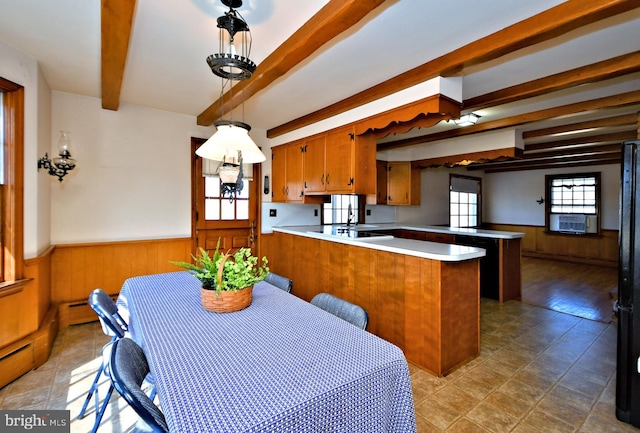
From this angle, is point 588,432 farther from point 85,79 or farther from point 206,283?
point 85,79

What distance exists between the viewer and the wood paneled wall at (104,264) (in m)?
3.26

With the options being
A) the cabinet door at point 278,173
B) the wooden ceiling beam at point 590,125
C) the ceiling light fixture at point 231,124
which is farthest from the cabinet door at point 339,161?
the wooden ceiling beam at point 590,125

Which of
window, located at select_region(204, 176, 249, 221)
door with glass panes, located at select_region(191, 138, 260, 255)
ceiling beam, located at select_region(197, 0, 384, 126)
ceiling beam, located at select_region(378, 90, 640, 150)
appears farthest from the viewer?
window, located at select_region(204, 176, 249, 221)

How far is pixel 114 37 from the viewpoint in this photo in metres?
1.95

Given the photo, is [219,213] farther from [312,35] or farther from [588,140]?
[588,140]

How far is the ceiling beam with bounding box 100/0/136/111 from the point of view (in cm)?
166

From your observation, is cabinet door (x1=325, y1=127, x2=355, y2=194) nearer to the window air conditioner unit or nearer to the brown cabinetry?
the brown cabinetry

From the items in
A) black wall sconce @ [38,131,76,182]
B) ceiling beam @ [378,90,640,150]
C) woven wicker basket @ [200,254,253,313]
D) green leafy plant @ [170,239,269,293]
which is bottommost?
woven wicker basket @ [200,254,253,313]

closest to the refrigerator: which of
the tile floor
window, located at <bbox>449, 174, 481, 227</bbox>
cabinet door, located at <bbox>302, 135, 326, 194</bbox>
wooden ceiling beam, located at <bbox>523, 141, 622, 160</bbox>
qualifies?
the tile floor

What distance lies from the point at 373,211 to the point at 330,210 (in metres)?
0.97

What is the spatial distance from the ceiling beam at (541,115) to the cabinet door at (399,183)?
81 centimetres

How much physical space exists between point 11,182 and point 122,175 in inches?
48.8

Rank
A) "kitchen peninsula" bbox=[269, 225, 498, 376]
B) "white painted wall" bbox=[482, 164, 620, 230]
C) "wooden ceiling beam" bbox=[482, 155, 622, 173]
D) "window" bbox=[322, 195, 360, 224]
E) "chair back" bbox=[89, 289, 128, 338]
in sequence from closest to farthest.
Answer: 1. "chair back" bbox=[89, 289, 128, 338]
2. "kitchen peninsula" bbox=[269, 225, 498, 376]
3. "window" bbox=[322, 195, 360, 224]
4. "wooden ceiling beam" bbox=[482, 155, 622, 173]
5. "white painted wall" bbox=[482, 164, 620, 230]

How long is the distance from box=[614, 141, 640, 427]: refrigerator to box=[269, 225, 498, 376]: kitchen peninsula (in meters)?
0.88
